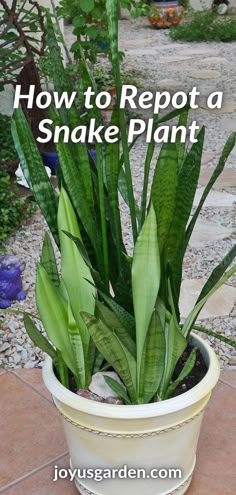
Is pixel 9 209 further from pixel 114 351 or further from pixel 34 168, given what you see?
pixel 114 351

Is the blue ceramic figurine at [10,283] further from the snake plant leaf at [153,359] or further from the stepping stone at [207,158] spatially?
the stepping stone at [207,158]

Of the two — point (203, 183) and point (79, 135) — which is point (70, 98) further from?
point (203, 183)

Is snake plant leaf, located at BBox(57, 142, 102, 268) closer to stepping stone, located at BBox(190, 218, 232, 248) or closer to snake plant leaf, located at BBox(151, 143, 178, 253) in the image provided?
snake plant leaf, located at BBox(151, 143, 178, 253)

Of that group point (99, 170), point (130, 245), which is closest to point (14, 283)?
point (130, 245)

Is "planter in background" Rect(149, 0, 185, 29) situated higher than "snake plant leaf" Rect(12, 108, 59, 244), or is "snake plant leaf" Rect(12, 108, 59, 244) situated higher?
"snake plant leaf" Rect(12, 108, 59, 244)

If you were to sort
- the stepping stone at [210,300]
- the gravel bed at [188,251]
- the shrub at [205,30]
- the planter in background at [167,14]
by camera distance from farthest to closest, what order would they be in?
the planter in background at [167,14] → the shrub at [205,30] → the stepping stone at [210,300] → the gravel bed at [188,251]

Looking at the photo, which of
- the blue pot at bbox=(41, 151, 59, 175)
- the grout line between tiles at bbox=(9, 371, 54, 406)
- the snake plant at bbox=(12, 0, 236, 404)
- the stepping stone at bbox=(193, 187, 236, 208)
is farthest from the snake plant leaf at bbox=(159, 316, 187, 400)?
the blue pot at bbox=(41, 151, 59, 175)

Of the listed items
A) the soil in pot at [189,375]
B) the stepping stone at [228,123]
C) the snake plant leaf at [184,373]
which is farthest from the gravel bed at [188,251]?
the snake plant leaf at [184,373]

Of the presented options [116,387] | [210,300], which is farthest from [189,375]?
[210,300]

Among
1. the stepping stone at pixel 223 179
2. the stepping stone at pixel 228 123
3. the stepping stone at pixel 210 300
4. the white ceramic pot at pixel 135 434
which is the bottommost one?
the stepping stone at pixel 228 123

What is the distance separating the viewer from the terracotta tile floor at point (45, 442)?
5.27ft

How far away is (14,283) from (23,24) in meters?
1.65

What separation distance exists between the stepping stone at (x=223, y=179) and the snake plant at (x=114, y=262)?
217cm

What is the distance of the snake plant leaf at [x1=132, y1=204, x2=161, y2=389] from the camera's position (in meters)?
1.22
